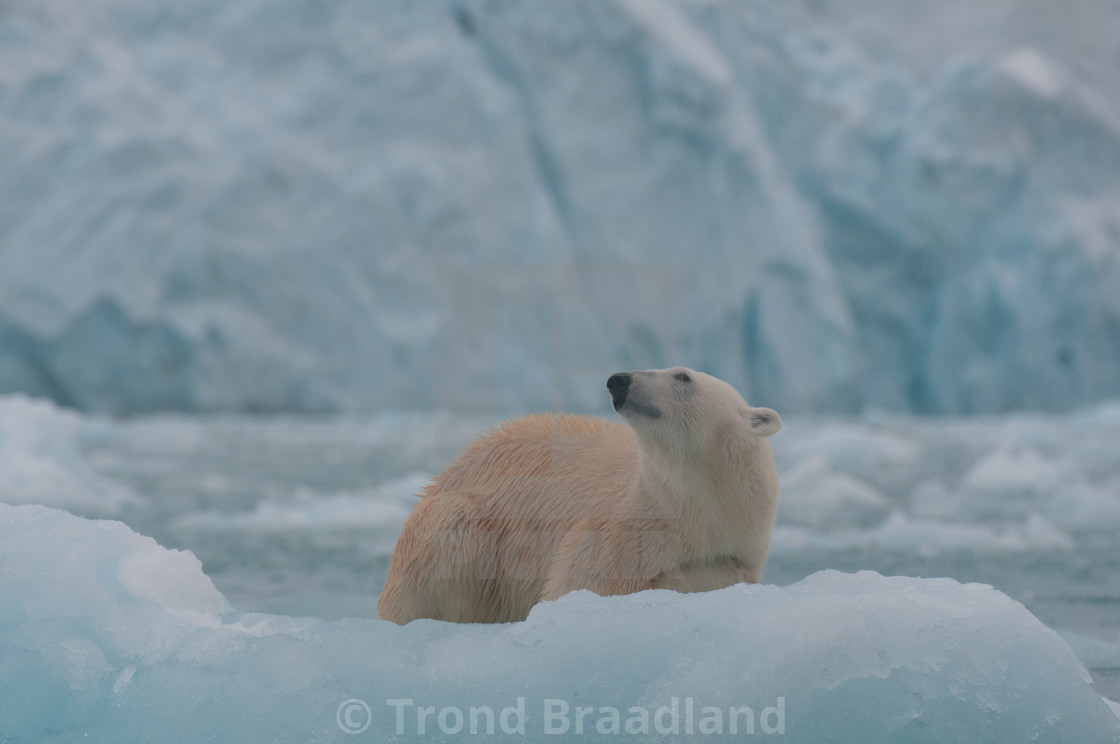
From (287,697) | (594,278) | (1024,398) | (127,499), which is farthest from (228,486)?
(1024,398)

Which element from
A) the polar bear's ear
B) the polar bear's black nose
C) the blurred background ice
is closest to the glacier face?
the blurred background ice

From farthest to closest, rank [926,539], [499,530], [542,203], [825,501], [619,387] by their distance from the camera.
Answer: [542,203] → [825,501] → [926,539] → [499,530] → [619,387]

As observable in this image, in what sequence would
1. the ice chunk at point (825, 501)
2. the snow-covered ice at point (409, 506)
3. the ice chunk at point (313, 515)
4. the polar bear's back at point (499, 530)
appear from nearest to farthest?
the polar bear's back at point (499, 530) < the snow-covered ice at point (409, 506) < the ice chunk at point (313, 515) < the ice chunk at point (825, 501)

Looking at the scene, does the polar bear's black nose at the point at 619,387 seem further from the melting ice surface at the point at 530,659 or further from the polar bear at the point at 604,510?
the melting ice surface at the point at 530,659

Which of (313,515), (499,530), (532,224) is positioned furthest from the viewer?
(532,224)

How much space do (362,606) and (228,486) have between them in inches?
163

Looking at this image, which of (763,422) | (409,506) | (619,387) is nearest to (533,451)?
(619,387)

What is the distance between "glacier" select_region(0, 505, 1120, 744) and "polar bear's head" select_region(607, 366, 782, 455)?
1.26ft

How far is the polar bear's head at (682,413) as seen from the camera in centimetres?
224

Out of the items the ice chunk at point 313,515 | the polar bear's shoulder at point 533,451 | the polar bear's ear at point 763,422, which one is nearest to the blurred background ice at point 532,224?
the ice chunk at point 313,515

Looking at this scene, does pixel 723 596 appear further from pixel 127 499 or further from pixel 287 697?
pixel 127 499

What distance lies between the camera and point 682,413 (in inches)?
89.5

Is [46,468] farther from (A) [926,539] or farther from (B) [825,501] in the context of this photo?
(A) [926,539]

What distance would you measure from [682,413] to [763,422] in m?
0.20
